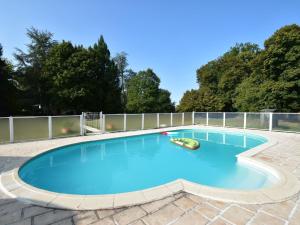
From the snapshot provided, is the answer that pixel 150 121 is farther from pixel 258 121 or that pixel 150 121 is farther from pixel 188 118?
pixel 258 121

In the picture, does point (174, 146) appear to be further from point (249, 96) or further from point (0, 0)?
point (249, 96)

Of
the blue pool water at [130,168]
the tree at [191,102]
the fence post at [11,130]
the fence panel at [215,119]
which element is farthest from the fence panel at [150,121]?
the tree at [191,102]

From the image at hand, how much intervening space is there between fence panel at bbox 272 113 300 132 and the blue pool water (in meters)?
4.23

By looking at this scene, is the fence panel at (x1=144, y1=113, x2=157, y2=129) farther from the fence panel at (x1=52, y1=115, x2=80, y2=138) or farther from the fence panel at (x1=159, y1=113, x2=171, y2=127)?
the fence panel at (x1=52, y1=115, x2=80, y2=138)

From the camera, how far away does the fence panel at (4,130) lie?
7270 millimetres

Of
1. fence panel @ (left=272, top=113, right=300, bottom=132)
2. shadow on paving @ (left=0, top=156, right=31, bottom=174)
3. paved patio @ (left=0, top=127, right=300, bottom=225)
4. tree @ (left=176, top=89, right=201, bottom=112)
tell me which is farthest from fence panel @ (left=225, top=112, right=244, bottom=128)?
shadow on paving @ (left=0, top=156, right=31, bottom=174)

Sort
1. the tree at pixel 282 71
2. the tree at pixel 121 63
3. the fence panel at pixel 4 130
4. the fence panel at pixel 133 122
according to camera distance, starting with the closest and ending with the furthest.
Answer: the fence panel at pixel 4 130, the fence panel at pixel 133 122, the tree at pixel 282 71, the tree at pixel 121 63

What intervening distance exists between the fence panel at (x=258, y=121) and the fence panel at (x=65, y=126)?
39.5 feet

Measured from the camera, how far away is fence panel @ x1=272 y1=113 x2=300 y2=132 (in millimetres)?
10531

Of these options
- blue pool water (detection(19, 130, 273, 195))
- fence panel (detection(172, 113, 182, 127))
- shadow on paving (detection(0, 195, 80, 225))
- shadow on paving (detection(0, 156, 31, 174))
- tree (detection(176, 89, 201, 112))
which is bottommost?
blue pool water (detection(19, 130, 273, 195))

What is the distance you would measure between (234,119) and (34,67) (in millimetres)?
23181

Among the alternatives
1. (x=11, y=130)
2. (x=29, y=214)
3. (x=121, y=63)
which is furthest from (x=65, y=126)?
(x=121, y=63)

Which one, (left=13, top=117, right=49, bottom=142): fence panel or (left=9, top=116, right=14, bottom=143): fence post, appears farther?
(left=13, top=117, right=49, bottom=142): fence panel

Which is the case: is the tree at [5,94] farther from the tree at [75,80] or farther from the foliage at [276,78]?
the foliage at [276,78]
